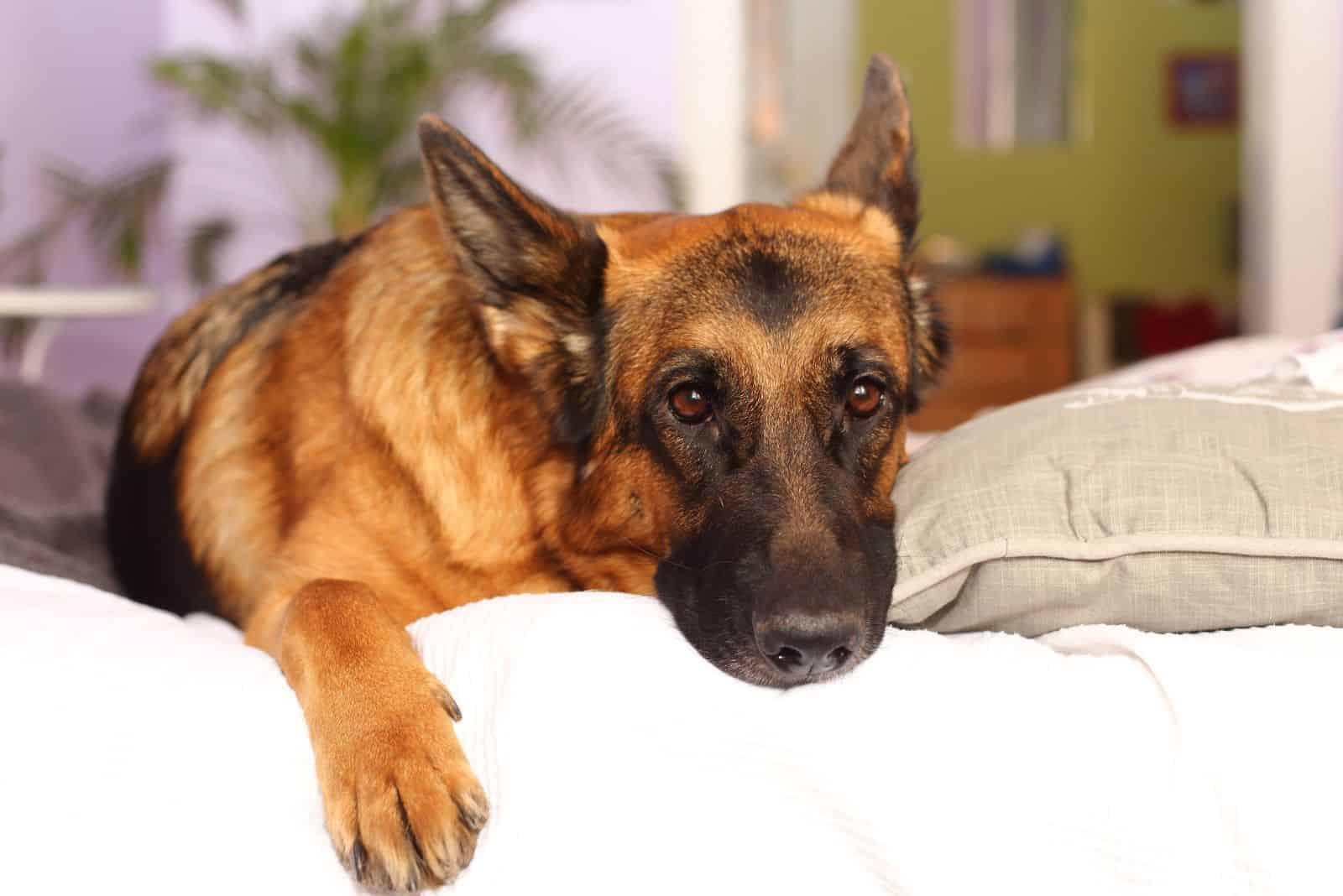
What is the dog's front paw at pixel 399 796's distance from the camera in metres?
1.01

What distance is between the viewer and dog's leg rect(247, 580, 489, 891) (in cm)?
102

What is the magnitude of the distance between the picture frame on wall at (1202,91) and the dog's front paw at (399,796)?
933cm

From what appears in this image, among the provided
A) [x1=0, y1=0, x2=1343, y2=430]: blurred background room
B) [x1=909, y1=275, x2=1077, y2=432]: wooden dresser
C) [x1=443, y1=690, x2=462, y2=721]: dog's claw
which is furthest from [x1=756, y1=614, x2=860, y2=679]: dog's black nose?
[x1=909, y1=275, x2=1077, y2=432]: wooden dresser

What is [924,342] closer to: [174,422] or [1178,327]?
[174,422]

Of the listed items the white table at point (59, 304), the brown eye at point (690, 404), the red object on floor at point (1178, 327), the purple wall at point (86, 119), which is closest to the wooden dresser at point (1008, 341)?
the red object on floor at point (1178, 327)

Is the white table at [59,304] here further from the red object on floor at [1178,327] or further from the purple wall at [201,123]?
the red object on floor at [1178,327]

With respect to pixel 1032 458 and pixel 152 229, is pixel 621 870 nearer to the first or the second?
pixel 1032 458

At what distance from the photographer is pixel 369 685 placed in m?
1.16

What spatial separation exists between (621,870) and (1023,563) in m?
0.52

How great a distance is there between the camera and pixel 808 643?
114cm


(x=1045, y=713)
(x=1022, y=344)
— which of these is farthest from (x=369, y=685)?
(x=1022, y=344)

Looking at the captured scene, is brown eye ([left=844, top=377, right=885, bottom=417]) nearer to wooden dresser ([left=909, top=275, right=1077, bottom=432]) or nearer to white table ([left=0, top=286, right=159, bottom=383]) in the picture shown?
white table ([left=0, top=286, right=159, bottom=383])

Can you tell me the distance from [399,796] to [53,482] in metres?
1.57

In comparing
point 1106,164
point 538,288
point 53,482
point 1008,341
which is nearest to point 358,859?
point 538,288
